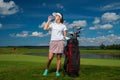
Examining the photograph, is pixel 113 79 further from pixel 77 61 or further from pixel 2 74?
pixel 2 74

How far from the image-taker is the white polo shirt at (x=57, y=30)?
389 inches

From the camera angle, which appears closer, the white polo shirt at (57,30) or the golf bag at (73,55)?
the white polo shirt at (57,30)

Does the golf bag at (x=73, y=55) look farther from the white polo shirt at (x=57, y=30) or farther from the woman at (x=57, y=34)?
the white polo shirt at (x=57, y=30)

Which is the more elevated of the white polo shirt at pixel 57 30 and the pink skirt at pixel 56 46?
the white polo shirt at pixel 57 30

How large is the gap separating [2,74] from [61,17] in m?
3.36

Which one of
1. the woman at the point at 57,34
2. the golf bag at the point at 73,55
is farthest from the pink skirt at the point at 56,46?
the golf bag at the point at 73,55

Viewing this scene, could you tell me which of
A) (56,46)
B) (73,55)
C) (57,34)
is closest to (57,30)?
(57,34)

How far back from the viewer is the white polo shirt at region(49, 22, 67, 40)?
9.88 m

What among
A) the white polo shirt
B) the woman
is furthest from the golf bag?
the white polo shirt

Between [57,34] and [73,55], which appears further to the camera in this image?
[73,55]

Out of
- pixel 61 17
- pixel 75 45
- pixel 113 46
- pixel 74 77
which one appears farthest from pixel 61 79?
pixel 113 46

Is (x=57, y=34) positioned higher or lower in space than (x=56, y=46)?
higher

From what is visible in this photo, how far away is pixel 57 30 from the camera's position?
9.87 m

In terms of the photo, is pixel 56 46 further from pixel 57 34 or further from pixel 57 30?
pixel 57 30
